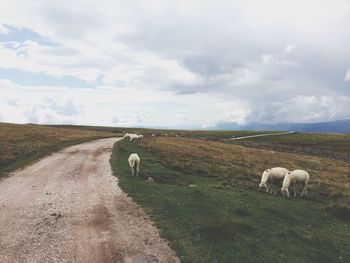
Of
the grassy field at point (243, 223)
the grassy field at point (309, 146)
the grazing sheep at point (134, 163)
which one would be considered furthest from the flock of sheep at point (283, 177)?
the grassy field at point (309, 146)

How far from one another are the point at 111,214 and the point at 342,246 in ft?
35.0

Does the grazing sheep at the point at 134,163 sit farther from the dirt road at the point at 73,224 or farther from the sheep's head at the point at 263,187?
the sheep's head at the point at 263,187

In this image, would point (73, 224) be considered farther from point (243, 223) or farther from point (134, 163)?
point (134, 163)

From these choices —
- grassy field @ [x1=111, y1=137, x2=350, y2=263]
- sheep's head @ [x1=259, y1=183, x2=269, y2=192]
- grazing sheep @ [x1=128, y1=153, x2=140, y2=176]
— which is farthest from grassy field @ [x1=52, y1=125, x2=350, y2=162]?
grazing sheep @ [x1=128, y1=153, x2=140, y2=176]

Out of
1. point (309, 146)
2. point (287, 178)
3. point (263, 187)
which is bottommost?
point (309, 146)

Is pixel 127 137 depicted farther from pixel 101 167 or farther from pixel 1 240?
pixel 1 240

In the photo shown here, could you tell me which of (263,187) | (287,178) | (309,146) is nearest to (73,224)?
(287,178)

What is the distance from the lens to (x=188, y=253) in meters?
11.2

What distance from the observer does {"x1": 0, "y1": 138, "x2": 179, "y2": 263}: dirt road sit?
35.9 ft

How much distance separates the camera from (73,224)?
1375 cm

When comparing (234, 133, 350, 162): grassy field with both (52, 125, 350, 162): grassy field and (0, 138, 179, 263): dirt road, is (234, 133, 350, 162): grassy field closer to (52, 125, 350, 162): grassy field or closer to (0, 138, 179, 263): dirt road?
(52, 125, 350, 162): grassy field

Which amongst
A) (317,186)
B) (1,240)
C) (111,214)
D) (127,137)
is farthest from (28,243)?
(127,137)

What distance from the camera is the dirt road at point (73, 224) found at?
35.9 feet

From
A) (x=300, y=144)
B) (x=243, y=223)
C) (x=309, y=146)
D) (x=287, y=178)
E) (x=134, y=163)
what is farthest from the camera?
(x=300, y=144)
